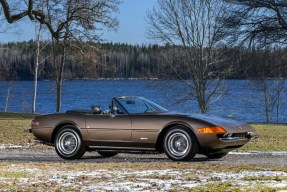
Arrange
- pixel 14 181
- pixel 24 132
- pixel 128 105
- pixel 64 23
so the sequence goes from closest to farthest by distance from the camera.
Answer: pixel 14 181, pixel 128 105, pixel 24 132, pixel 64 23

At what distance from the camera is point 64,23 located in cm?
3014

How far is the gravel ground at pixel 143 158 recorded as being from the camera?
12.3m

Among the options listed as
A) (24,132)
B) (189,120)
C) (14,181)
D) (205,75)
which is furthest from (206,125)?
(205,75)

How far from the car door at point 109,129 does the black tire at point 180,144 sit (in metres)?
0.85

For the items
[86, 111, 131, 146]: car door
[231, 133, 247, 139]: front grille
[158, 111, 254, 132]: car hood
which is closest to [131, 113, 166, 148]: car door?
[86, 111, 131, 146]: car door

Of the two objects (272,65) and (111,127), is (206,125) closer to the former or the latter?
(111,127)

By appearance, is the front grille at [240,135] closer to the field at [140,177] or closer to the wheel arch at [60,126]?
the field at [140,177]

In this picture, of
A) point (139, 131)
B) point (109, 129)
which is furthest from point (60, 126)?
point (139, 131)

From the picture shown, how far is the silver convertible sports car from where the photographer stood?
38.1ft

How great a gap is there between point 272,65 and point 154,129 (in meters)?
12.0

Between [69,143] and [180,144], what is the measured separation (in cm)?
247

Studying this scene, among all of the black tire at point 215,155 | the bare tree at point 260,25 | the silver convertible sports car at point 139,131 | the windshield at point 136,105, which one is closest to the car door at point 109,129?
the silver convertible sports car at point 139,131

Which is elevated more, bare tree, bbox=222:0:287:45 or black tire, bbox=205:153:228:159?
bare tree, bbox=222:0:287:45

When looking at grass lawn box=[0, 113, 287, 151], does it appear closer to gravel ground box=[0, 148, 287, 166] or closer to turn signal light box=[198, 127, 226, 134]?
gravel ground box=[0, 148, 287, 166]
